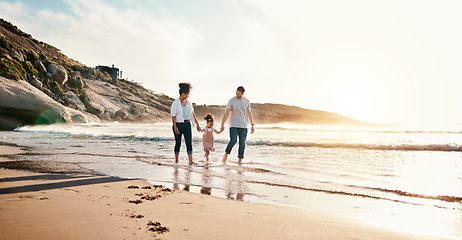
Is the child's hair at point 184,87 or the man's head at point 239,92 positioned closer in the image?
the child's hair at point 184,87

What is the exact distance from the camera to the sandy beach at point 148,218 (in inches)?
80.9

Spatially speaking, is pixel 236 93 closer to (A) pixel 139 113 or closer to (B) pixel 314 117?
(A) pixel 139 113

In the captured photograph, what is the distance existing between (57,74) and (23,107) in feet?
54.6

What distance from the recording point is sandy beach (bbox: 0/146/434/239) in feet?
6.74

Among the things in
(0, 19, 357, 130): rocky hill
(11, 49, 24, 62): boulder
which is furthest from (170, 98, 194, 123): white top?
(11, 49, 24, 62): boulder

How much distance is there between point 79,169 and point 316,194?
4.04 meters

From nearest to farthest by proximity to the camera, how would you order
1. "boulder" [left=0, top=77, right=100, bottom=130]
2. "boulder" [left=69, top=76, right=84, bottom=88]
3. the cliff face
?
"boulder" [left=0, top=77, right=100, bottom=130] → the cliff face → "boulder" [left=69, top=76, right=84, bottom=88]

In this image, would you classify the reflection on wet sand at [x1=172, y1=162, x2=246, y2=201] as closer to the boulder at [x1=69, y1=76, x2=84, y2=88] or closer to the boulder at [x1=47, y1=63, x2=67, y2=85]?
the boulder at [x1=47, y1=63, x2=67, y2=85]

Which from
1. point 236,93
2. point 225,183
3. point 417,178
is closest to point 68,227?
point 225,183

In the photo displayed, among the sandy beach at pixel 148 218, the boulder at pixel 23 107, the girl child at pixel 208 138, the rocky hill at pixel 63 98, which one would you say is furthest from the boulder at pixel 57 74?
the sandy beach at pixel 148 218

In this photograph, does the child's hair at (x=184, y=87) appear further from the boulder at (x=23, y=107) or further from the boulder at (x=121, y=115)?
the boulder at (x=121, y=115)

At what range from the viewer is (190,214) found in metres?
2.60

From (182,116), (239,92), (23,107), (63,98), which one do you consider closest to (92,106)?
(63,98)

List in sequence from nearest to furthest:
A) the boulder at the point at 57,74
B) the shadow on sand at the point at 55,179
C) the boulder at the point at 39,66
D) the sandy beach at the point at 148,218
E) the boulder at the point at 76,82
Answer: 1. the sandy beach at the point at 148,218
2. the shadow on sand at the point at 55,179
3. the boulder at the point at 39,66
4. the boulder at the point at 57,74
5. the boulder at the point at 76,82
